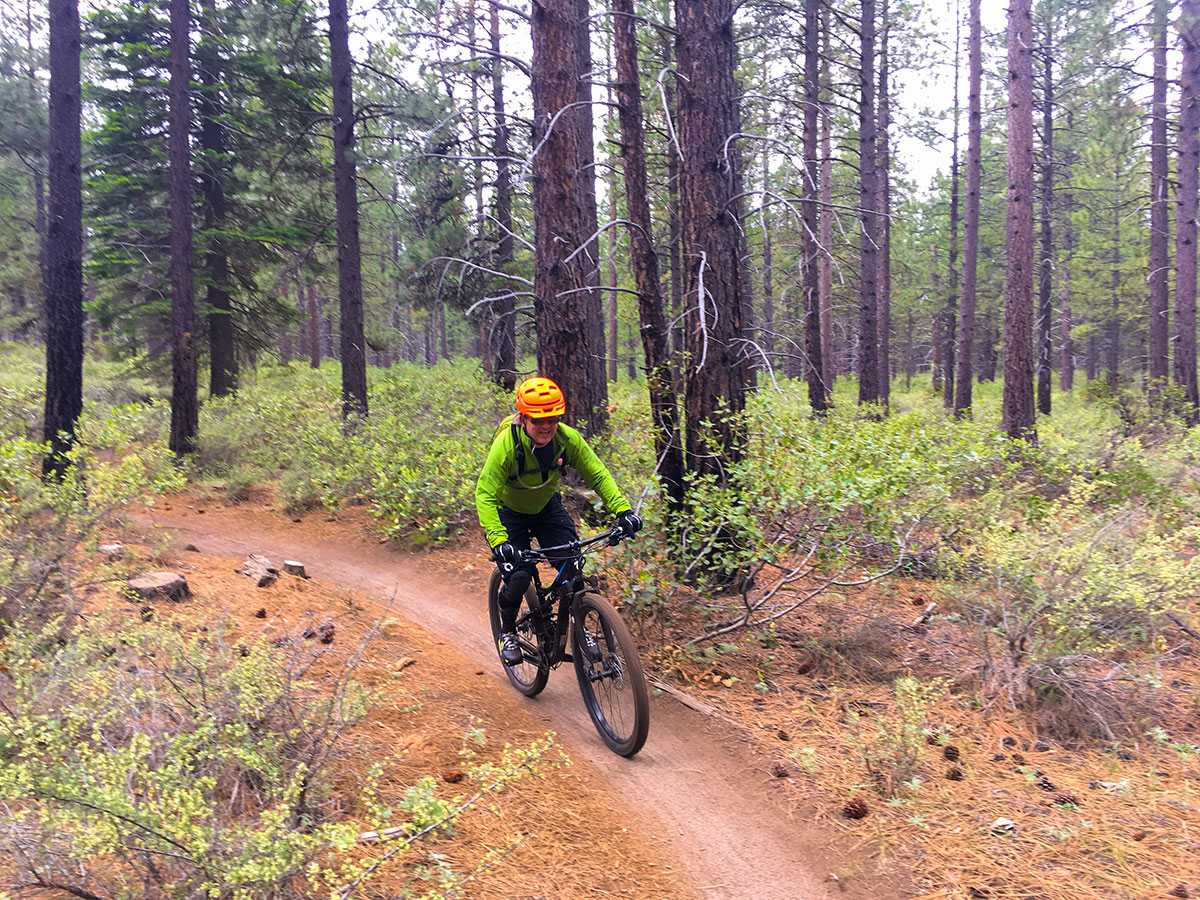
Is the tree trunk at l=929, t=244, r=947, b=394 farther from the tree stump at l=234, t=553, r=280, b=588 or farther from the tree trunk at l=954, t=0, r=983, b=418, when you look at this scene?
the tree stump at l=234, t=553, r=280, b=588

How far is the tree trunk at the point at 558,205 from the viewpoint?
8547 millimetres

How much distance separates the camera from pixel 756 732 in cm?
518

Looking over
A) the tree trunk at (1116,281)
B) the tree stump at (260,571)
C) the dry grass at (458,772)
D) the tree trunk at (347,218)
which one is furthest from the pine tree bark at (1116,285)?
the tree stump at (260,571)

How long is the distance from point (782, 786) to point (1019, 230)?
12.9m

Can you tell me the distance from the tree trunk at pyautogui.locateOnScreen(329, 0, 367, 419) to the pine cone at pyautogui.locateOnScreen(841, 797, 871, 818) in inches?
509

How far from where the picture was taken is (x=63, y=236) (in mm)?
10203

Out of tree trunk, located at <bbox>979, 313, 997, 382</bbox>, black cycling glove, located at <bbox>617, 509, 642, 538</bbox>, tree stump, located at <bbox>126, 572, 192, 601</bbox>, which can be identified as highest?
tree trunk, located at <bbox>979, 313, 997, 382</bbox>

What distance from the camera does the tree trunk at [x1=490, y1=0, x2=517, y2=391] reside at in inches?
474

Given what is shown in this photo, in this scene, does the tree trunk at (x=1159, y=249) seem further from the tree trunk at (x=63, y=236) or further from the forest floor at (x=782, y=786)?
the tree trunk at (x=63, y=236)

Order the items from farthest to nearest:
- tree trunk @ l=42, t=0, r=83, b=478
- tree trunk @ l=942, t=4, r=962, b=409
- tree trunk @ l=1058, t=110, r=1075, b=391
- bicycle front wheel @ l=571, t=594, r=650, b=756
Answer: tree trunk @ l=1058, t=110, r=1075, b=391, tree trunk @ l=942, t=4, r=962, b=409, tree trunk @ l=42, t=0, r=83, b=478, bicycle front wheel @ l=571, t=594, r=650, b=756

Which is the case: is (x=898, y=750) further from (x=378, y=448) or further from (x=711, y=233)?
(x=378, y=448)

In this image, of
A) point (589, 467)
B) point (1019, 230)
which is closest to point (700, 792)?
point (589, 467)

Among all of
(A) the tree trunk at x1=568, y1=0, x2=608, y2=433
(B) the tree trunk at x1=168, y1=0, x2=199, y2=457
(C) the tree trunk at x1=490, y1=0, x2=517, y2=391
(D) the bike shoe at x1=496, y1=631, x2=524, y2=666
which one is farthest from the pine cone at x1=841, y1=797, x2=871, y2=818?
(B) the tree trunk at x1=168, y1=0, x2=199, y2=457

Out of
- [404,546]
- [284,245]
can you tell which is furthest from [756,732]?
[284,245]
